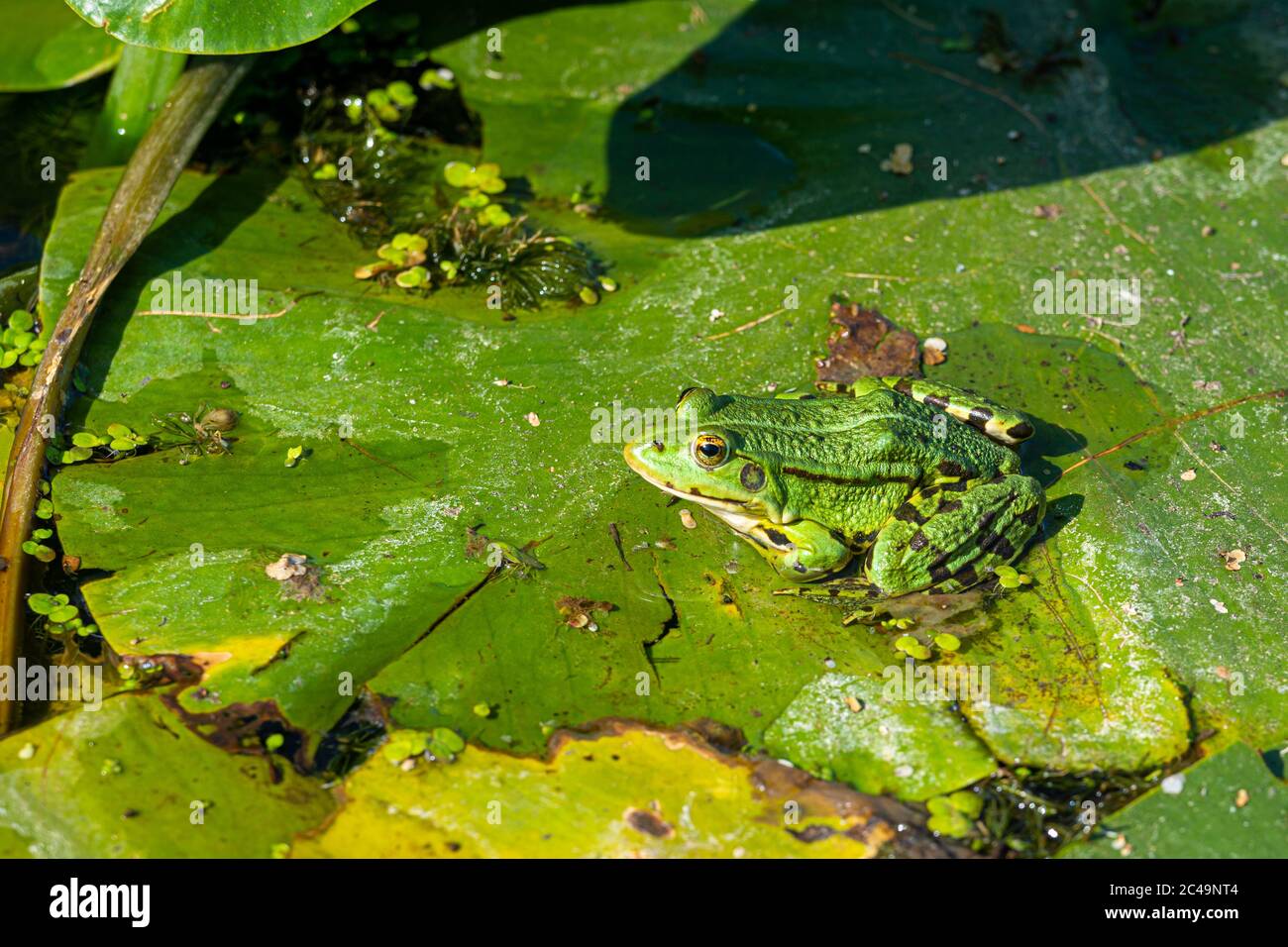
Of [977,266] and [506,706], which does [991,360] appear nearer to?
[977,266]

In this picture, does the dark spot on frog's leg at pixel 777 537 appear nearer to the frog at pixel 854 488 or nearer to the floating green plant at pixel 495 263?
the frog at pixel 854 488

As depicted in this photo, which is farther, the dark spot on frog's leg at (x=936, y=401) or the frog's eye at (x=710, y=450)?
the dark spot on frog's leg at (x=936, y=401)

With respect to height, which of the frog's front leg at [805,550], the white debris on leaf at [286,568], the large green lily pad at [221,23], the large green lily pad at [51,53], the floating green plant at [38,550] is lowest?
the white debris on leaf at [286,568]

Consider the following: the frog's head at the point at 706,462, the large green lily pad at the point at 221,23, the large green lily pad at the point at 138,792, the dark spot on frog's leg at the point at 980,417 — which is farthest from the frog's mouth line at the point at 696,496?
the large green lily pad at the point at 221,23

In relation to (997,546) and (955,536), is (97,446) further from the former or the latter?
(997,546)

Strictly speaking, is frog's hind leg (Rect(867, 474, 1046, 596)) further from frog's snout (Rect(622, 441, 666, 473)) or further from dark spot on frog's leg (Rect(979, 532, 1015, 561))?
frog's snout (Rect(622, 441, 666, 473))

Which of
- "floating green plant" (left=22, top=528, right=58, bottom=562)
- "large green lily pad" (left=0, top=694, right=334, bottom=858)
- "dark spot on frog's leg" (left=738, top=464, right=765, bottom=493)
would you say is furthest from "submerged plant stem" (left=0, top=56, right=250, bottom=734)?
"dark spot on frog's leg" (left=738, top=464, right=765, bottom=493)

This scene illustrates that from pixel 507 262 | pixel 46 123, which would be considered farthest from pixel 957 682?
pixel 46 123
